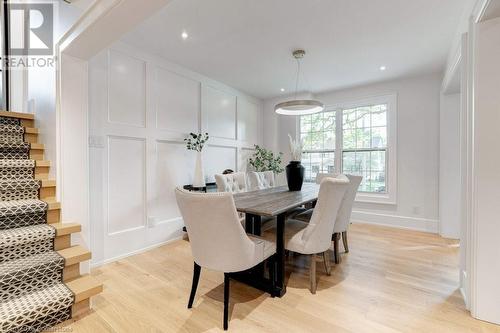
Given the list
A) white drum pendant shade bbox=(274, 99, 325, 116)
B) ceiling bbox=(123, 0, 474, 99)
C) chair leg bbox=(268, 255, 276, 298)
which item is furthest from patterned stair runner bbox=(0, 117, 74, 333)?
white drum pendant shade bbox=(274, 99, 325, 116)

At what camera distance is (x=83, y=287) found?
1.79 metres

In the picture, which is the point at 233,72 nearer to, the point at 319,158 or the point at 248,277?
the point at 319,158

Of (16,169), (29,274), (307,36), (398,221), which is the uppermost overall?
(307,36)

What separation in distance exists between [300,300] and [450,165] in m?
3.31

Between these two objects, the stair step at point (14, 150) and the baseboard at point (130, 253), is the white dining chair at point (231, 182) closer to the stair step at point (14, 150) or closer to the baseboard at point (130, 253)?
the baseboard at point (130, 253)

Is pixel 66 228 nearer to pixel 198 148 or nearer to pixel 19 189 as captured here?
pixel 19 189

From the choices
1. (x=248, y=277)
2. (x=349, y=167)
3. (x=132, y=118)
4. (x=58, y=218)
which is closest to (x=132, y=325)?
(x=248, y=277)

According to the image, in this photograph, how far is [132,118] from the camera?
3.09m

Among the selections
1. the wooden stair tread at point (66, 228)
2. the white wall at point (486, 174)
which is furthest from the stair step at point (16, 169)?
the white wall at point (486, 174)

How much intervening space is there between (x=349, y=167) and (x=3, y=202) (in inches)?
193

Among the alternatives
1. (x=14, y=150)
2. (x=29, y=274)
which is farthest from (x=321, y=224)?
(x=14, y=150)

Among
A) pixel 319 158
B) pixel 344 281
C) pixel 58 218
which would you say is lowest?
pixel 344 281

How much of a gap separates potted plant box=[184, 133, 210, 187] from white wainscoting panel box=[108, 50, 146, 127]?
750mm

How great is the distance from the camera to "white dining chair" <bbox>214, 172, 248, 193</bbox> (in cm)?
302
